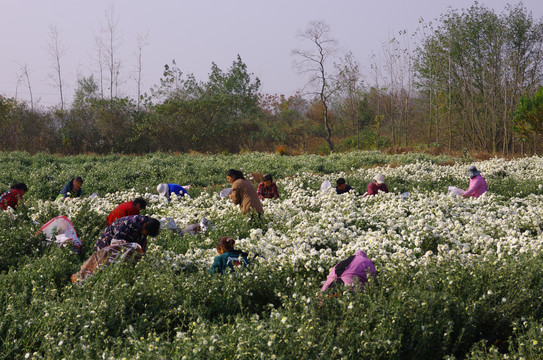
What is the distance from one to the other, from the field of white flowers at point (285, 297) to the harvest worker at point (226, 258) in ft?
0.68

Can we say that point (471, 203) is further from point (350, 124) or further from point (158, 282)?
point (350, 124)

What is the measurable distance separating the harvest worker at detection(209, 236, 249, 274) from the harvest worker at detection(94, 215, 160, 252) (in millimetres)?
1055

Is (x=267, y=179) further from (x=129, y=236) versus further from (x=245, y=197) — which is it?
(x=129, y=236)

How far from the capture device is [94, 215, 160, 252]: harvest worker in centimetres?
652

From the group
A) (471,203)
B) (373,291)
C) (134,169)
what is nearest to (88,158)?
(134,169)

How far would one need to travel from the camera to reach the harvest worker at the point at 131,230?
257 inches

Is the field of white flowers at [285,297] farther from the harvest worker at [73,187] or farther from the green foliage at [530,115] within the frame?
the green foliage at [530,115]

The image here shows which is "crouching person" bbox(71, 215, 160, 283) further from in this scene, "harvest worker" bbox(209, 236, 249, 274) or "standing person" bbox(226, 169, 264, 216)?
"standing person" bbox(226, 169, 264, 216)

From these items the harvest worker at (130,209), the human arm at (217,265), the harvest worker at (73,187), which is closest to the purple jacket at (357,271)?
the human arm at (217,265)

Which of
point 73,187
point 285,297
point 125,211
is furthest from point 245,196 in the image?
point 73,187

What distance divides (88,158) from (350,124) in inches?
875

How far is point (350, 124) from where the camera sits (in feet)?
123

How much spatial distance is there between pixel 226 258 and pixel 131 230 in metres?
1.51

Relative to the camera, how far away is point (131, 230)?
655 centimetres
